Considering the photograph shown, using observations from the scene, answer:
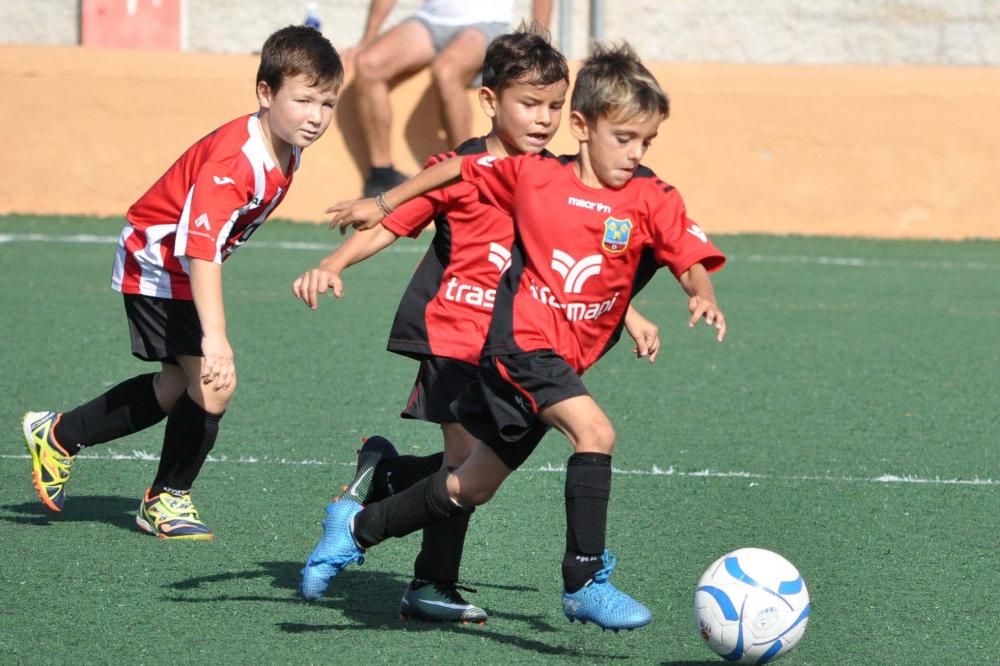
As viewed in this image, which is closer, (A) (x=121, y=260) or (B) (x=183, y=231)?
(B) (x=183, y=231)

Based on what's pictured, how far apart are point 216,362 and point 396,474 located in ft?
1.82

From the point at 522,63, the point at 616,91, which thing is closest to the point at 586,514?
the point at 616,91

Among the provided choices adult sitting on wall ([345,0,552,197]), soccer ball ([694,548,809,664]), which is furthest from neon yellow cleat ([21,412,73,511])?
adult sitting on wall ([345,0,552,197])

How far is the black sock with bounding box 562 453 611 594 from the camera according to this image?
139 inches

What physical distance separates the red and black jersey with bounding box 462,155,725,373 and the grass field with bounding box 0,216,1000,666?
724 mm

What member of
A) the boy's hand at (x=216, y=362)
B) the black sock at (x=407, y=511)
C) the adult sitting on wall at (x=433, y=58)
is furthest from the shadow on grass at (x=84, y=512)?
the adult sitting on wall at (x=433, y=58)

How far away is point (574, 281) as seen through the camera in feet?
12.1

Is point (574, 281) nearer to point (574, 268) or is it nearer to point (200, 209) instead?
point (574, 268)

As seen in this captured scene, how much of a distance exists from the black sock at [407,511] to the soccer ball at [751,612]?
0.64 m

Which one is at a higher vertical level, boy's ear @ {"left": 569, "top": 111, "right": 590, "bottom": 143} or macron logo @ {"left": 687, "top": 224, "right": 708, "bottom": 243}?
boy's ear @ {"left": 569, "top": 111, "right": 590, "bottom": 143}

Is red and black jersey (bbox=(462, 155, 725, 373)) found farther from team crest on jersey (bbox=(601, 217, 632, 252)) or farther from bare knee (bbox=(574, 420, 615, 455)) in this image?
bare knee (bbox=(574, 420, 615, 455))

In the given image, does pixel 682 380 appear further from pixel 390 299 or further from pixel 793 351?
pixel 390 299

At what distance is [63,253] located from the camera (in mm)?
9391

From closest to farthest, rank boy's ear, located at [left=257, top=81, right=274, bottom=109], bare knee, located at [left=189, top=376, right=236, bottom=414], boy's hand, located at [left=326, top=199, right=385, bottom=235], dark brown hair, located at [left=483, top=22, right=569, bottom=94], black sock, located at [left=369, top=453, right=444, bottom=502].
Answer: boy's hand, located at [left=326, top=199, right=385, bottom=235]
dark brown hair, located at [left=483, top=22, right=569, bottom=94]
black sock, located at [left=369, top=453, right=444, bottom=502]
boy's ear, located at [left=257, top=81, right=274, bottom=109]
bare knee, located at [left=189, top=376, right=236, bottom=414]
